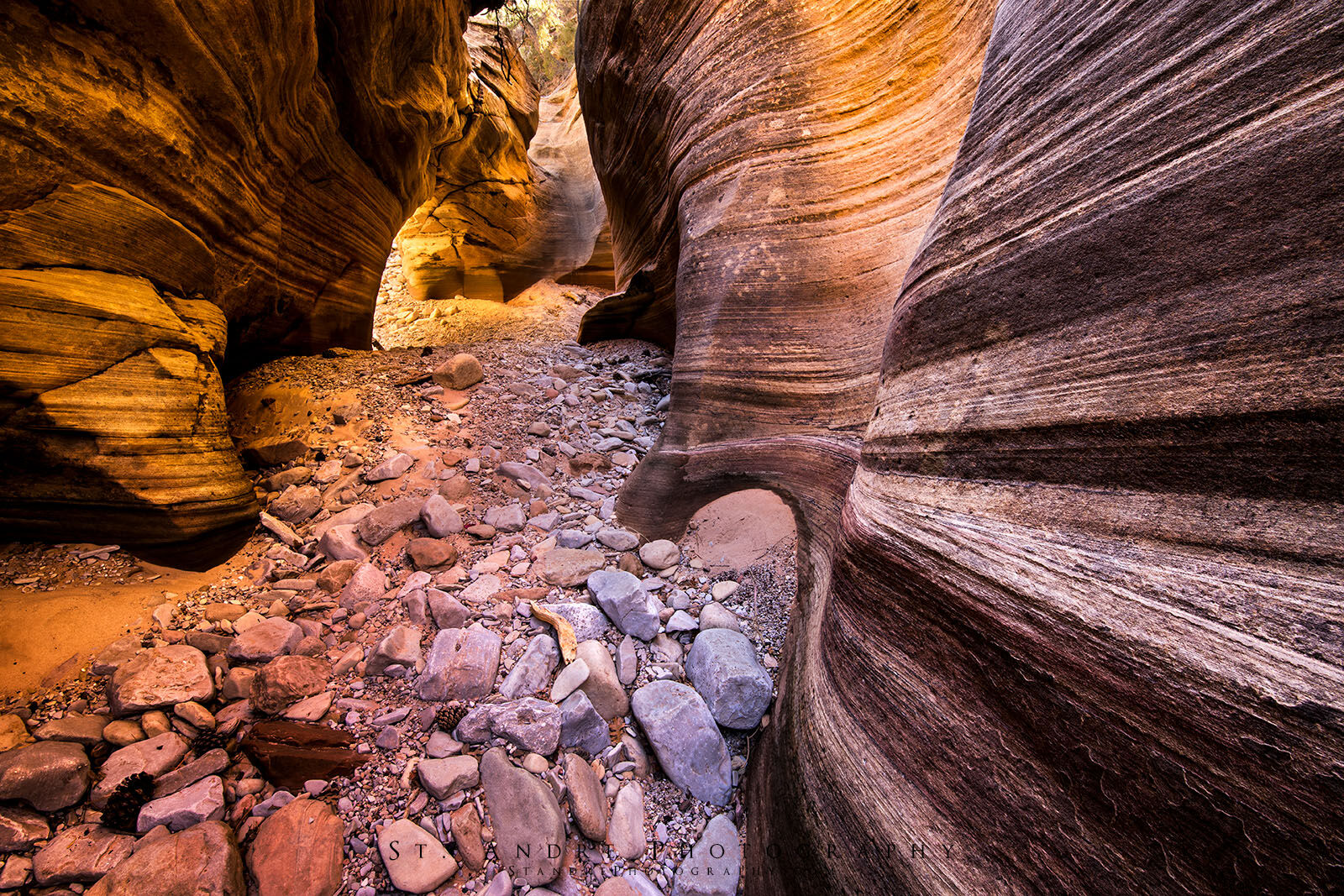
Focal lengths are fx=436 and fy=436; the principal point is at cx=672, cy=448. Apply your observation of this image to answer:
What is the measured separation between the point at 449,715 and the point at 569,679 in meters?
0.43

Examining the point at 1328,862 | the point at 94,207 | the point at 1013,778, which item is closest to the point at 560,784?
the point at 1013,778

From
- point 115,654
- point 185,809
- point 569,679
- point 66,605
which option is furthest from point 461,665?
point 66,605

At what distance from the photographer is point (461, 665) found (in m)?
1.71

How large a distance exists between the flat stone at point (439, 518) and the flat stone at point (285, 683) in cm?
78

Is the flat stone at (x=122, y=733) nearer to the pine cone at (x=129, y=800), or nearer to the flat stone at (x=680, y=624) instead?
the pine cone at (x=129, y=800)

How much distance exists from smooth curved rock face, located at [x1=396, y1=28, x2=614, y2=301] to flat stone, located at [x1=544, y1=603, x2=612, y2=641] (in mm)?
7200

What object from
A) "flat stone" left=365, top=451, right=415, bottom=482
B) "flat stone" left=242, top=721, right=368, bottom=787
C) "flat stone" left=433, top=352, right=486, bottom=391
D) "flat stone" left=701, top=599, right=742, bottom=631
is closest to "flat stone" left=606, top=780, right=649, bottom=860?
"flat stone" left=701, top=599, right=742, bottom=631

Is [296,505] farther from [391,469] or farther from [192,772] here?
[192,772]

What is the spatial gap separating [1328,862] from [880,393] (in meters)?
1.13

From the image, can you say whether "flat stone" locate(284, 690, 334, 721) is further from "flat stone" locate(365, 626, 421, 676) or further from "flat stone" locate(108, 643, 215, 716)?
"flat stone" locate(108, 643, 215, 716)

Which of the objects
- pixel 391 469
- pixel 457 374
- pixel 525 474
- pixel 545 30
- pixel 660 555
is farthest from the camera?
pixel 545 30

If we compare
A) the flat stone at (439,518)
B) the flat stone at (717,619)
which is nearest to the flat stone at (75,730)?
the flat stone at (439,518)

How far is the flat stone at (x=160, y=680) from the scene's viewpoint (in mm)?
1479

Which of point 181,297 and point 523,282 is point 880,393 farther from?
point 523,282
